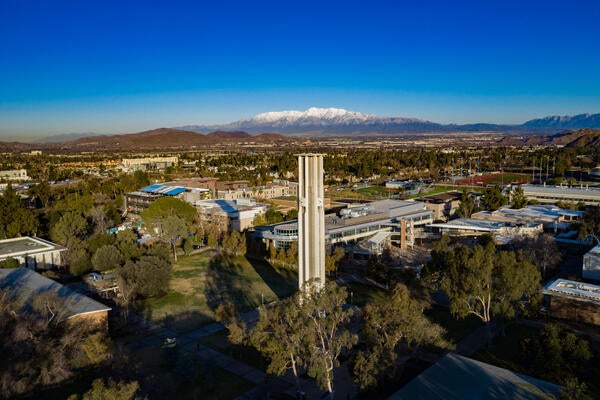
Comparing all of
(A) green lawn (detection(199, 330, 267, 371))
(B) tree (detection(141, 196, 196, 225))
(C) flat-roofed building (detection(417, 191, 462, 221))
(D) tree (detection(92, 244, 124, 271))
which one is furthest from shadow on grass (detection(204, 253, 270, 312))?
(C) flat-roofed building (detection(417, 191, 462, 221))

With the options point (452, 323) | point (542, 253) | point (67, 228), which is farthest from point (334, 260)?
point (67, 228)

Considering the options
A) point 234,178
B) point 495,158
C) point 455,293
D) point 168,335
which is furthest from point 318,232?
point 495,158

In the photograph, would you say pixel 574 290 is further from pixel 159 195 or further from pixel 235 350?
pixel 159 195

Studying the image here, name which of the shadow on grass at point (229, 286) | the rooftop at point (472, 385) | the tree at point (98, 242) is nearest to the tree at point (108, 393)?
the rooftop at point (472, 385)

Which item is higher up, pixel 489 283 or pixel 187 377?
pixel 489 283

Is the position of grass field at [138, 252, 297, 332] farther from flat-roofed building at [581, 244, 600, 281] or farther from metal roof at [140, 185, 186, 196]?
metal roof at [140, 185, 186, 196]
